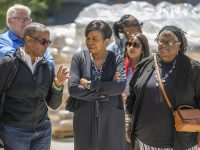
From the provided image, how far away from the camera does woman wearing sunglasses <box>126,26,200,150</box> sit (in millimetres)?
4051

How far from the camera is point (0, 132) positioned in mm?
4016

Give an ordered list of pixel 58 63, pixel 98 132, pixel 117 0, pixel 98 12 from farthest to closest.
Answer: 1. pixel 117 0
2. pixel 98 12
3. pixel 58 63
4. pixel 98 132

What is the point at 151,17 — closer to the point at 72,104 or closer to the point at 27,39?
the point at 72,104

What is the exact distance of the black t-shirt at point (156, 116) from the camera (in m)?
4.05

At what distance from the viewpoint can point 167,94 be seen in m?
4.05

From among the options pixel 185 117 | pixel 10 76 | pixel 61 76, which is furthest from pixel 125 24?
pixel 10 76

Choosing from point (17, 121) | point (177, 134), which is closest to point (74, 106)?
point (17, 121)

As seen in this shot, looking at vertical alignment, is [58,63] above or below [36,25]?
below

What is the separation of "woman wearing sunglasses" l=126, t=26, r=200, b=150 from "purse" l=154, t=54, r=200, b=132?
0.10 feet

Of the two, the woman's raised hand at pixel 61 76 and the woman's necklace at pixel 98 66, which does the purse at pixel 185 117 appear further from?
the woman's raised hand at pixel 61 76

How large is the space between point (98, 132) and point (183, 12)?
426 cm

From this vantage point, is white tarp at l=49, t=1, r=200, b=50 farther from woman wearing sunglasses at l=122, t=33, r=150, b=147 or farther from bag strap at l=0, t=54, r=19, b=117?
bag strap at l=0, t=54, r=19, b=117

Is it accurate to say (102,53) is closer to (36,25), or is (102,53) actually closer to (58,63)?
(36,25)

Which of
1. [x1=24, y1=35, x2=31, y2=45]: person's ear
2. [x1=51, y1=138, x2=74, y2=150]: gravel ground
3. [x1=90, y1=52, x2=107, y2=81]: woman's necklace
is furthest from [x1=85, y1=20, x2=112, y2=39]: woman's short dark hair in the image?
[x1=51, y1=138, x2=74, y2=150]: gravel ground
